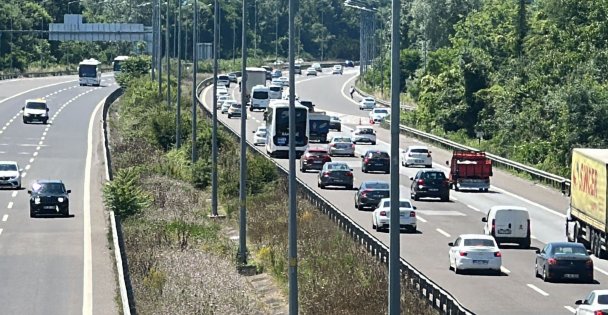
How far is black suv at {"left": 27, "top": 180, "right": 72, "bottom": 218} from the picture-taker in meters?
53.8

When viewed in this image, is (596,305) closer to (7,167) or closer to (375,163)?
(7,167)

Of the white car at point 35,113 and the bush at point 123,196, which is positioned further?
the white car at point 35,113

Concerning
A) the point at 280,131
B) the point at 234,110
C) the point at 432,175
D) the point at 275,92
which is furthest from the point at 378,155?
the point at 275,92

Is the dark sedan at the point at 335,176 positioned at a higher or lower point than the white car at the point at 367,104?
higher

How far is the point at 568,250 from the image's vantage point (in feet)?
127

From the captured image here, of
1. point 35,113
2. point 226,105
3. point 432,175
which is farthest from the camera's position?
point 226,105

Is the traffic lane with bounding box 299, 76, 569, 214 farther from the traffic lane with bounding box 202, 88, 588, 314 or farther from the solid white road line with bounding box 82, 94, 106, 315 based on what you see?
the solid white road line with bounding box 82, 94, 106, 315

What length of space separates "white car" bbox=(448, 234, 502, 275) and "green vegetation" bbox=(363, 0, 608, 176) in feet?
116

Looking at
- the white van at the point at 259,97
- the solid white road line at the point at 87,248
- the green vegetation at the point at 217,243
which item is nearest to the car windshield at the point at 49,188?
the solid white road line at the point at 87,248

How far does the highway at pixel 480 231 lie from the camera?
34.9 metres

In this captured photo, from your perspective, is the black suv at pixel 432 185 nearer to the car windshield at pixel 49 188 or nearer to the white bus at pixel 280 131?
the car windshield at pixel 49 188

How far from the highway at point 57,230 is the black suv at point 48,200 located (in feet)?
1.42

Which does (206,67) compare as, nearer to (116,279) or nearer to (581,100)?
(581,100)

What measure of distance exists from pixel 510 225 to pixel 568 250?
297 inches
